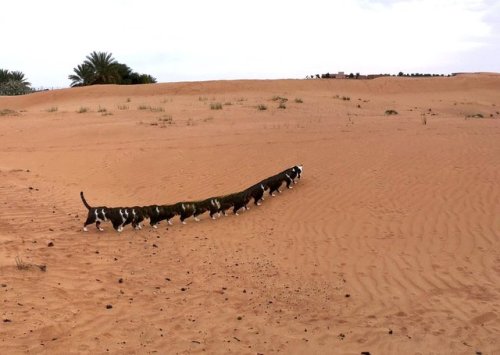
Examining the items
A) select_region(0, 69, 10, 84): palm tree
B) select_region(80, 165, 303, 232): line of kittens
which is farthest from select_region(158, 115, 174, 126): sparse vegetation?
select_region(0, 69, 10, 84): palm tree

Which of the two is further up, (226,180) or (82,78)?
(82,78)

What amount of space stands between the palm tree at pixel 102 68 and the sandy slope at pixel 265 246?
30.8 metres

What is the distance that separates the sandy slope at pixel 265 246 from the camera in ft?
17.1

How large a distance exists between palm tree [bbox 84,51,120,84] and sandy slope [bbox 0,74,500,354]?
1211 inches

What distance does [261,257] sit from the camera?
24.9ft

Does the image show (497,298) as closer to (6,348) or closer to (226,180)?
(6,348)

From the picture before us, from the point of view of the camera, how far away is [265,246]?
8.10 metres

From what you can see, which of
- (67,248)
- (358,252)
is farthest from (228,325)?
(67,248)

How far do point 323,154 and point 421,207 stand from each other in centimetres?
467

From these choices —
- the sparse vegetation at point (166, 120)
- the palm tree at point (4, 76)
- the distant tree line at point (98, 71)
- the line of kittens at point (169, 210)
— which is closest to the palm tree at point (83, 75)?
the distant tree line at point (98, 71)

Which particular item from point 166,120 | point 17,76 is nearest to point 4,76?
point 17,76

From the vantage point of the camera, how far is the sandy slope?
521cm

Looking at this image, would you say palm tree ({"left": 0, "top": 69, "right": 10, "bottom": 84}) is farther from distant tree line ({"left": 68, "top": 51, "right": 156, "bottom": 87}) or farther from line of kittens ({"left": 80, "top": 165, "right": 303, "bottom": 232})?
line of kittens ({"left": 80, "top": 165, "right": 303, "bottom": 232})

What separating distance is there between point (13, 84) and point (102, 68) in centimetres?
1268
